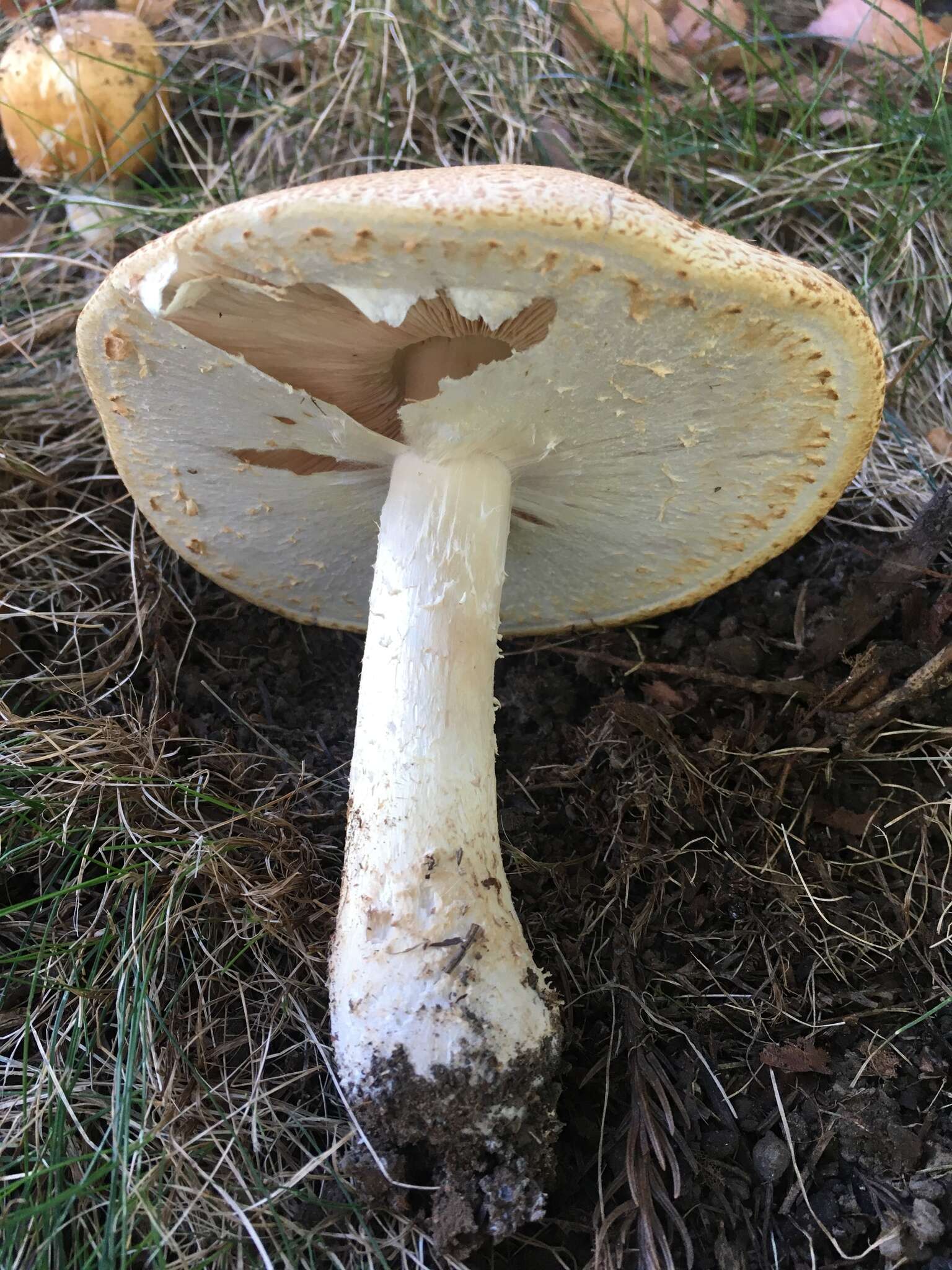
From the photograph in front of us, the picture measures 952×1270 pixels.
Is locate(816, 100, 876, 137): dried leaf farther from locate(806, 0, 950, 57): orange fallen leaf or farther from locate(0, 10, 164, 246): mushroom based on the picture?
locate(0, 10, 164, 246): mushroom

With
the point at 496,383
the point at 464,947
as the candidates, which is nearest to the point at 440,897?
the point at 464,947

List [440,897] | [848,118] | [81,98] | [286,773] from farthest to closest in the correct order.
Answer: [81,98] → [848,118] → [286,773] → [440,897]

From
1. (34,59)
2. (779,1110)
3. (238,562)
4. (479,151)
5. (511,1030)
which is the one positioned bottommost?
(779,1110)

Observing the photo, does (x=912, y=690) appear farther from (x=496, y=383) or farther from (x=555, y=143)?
→ (x=555, y=143)

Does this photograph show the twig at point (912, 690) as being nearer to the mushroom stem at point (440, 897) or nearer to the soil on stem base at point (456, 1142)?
the mushroom stem at point (440, 897)

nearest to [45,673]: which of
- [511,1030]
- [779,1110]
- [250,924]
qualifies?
[250,924]

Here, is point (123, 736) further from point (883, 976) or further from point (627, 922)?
point (883, 976)
